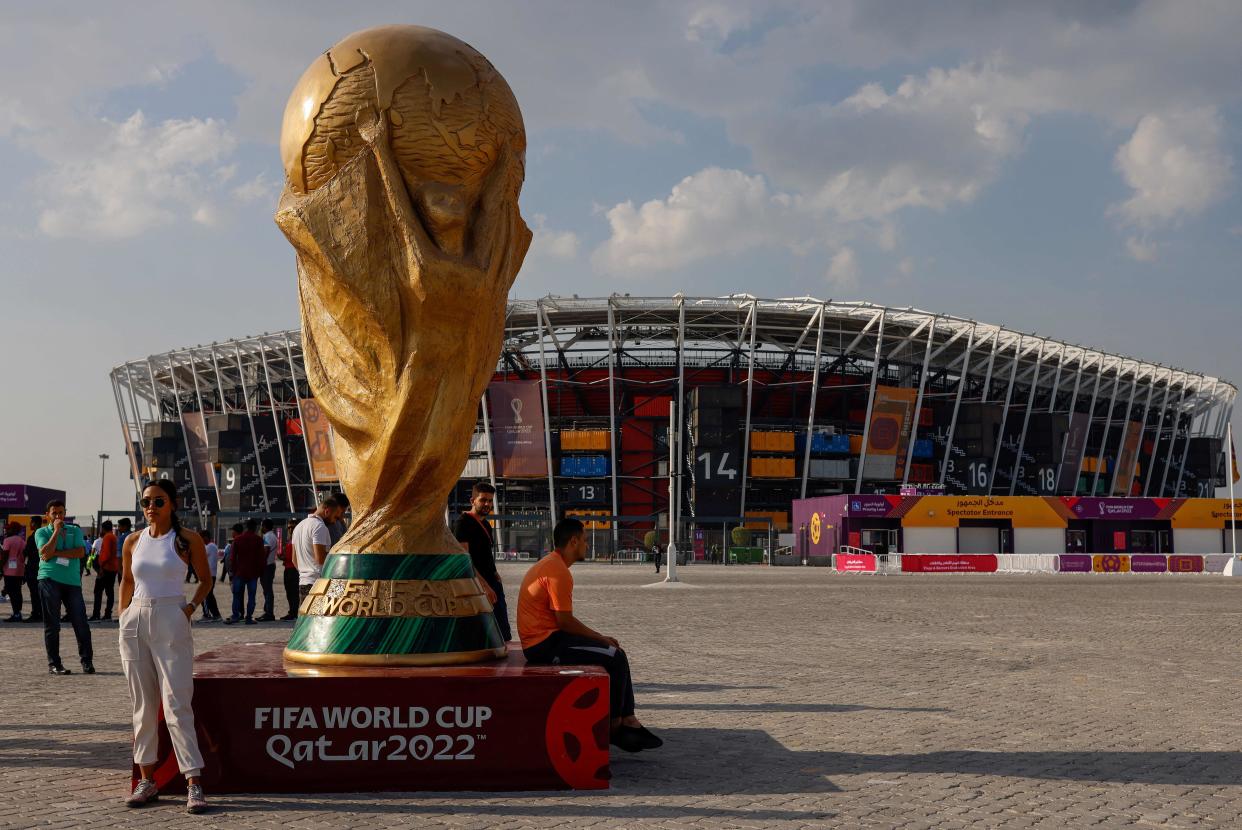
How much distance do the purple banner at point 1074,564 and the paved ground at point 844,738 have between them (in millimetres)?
26505

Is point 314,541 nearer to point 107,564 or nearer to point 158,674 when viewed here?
point 107,564

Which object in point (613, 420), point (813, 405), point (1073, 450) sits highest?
point (813, 405)

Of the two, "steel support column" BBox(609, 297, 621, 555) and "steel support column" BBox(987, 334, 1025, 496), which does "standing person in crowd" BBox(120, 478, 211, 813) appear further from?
"steel support column" BBox(987, 334, 1025, 496)

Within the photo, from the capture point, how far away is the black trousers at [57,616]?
11.4m

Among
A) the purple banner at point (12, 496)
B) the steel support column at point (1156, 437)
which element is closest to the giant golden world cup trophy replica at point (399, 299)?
the purple banner at point (12, 496)

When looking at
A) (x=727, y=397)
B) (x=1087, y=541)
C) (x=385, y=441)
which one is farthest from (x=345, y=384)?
(x=727, y=397)

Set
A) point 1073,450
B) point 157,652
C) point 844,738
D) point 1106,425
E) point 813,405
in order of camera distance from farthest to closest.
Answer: point 1106,425 → point 1073,450 → point 813,405 → point 844,738 → point 157,652

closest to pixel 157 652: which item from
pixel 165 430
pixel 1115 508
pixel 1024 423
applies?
pixel 1115 508

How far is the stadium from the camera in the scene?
62594mm

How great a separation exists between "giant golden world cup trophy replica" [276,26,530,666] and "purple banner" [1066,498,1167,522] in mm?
47732

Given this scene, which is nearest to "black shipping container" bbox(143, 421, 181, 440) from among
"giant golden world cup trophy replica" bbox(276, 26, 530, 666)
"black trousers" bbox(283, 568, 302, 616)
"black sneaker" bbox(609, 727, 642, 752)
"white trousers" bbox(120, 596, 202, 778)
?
"black trousers" bbox(283, 568, 302, 616)

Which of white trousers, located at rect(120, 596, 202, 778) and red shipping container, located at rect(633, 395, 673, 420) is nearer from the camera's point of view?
white trousers, located at rect(120, 596, 202, 778)

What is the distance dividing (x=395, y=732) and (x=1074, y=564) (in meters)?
40.6

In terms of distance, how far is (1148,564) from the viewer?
144 ft
